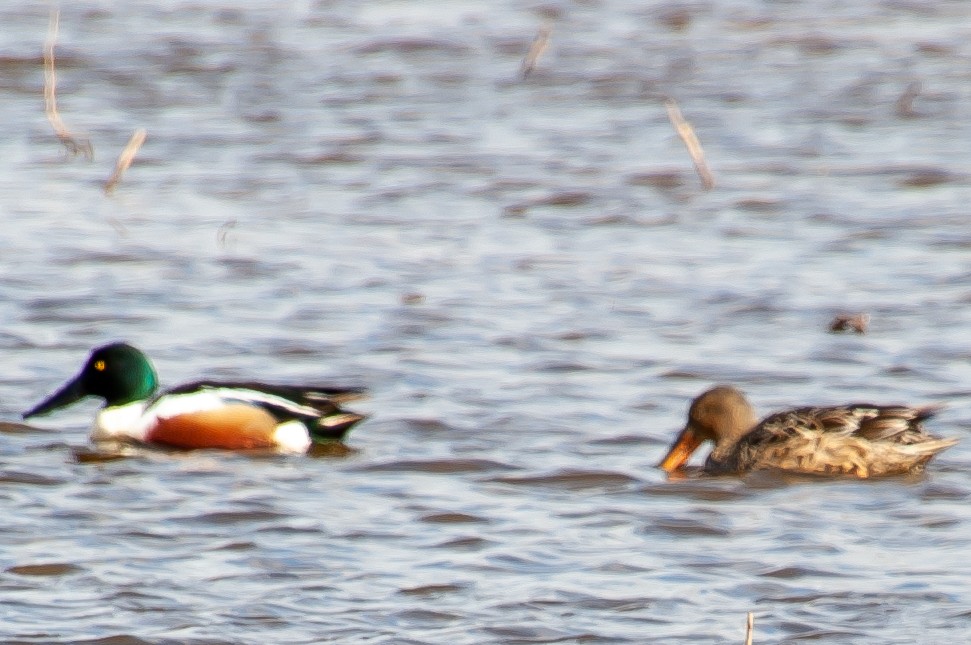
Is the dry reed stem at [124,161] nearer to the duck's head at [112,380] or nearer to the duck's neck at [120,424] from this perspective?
the duck's head at [112,380]

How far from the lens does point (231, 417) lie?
9391 mm

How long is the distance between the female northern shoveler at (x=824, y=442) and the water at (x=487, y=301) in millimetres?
118

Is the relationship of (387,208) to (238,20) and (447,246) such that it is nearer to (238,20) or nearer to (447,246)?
(447,246)

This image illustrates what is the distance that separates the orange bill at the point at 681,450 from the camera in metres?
8.90

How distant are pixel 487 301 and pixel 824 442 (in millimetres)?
3157

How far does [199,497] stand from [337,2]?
1324 cm

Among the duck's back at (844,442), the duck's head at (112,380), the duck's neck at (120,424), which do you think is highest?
the duck's head at (112,380)

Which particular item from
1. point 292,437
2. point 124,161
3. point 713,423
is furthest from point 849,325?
point 124,161

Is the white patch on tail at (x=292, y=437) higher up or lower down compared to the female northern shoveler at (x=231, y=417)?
lower down

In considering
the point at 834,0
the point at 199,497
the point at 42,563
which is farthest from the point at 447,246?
the point at 834,0

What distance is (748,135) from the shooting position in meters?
15.9

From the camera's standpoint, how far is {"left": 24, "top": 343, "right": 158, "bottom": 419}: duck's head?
380 inches

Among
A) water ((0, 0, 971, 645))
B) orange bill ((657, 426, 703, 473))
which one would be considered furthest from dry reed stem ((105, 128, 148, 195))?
orange bill ((657, 426, 703, 473))

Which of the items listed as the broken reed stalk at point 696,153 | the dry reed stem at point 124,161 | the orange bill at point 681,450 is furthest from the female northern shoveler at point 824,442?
the dry reed stem at point 124,161
